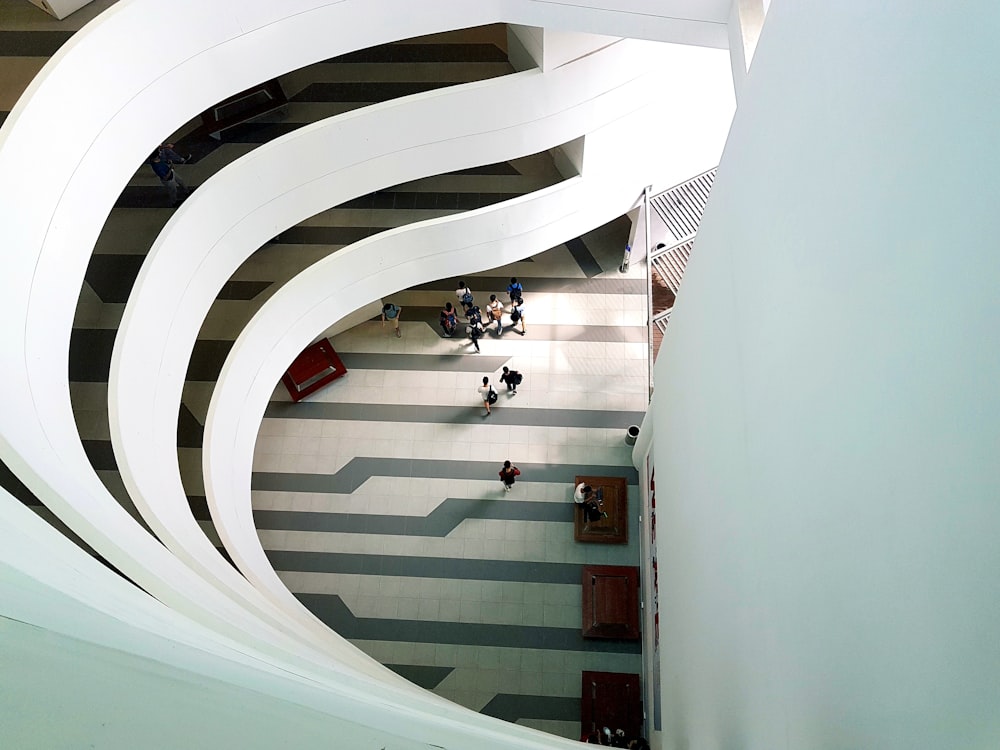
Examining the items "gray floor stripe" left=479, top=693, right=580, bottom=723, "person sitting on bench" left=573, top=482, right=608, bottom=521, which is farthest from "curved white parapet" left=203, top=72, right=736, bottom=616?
"person sitting on bench" left=573, top=482, right=608, bottom=521

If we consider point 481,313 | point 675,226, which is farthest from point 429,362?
point 675,226

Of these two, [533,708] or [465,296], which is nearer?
[533,708]

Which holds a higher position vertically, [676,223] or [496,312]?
[676,223]

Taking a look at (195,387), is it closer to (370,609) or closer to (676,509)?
(370,609)

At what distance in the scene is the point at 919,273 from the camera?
103 inches

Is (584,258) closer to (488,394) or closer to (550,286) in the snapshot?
(550,286)

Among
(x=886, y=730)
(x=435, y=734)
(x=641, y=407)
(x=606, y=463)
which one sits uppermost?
(x=641, y=407)

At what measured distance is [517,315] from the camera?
14.6 m

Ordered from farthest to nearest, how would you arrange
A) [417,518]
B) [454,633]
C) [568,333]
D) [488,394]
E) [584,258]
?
[584,258]
[568,333]
[488,394]
[417,518]
[454,633]

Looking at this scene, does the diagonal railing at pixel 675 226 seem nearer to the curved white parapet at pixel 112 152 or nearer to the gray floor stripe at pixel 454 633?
the gray floor stripe at pixel 454 633

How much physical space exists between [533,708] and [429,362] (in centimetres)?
682

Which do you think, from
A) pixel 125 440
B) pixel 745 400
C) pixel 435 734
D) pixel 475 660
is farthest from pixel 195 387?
pixel 435 734

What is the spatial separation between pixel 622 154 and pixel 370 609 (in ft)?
30.4

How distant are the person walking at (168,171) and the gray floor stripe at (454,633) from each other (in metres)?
7.13
